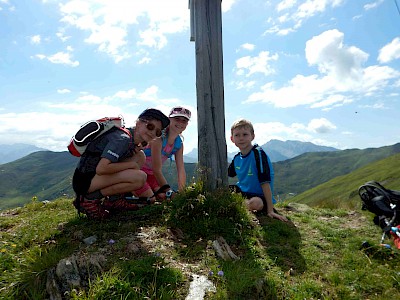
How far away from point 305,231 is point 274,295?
2809mm

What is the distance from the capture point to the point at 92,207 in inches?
210

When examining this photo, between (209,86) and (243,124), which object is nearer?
(209,86)

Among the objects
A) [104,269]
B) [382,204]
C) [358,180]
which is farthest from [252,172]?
[358,180]

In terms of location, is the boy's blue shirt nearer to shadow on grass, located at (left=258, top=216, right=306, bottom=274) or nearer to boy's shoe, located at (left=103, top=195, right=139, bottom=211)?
shadow on grass, located at (left=258, top=216, right=306, bottom=274)

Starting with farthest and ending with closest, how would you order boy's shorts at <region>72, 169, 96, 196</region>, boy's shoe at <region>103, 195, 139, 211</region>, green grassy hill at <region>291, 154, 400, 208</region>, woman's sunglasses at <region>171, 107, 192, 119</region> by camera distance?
green grassy hill at <region>291, 154, 400, 208</region> < woman's sunglasses at <region>171, 107, 192, 119</region> < boy's shoe at <region>103, 195, 139, 211</region> < boy's shorts at <region>72, 169, 96, 196</region>

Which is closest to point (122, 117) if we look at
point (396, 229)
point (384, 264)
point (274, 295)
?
point (274, 295)

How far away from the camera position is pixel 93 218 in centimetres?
543

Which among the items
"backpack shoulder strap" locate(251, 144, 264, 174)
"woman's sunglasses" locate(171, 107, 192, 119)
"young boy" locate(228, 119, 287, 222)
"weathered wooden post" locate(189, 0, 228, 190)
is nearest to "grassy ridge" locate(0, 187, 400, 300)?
"young boy" locate(228, 119, 287, 222)

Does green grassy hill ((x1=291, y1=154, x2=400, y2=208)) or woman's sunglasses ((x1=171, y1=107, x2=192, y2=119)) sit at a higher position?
woman's sunglasses ((x1=171, y1=107, x2=192, y2=119))

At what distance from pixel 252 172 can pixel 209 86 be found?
8.00 feet

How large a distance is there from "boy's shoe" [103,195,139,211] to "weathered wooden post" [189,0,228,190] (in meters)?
1.61

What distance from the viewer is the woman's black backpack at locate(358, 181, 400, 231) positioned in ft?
19.3

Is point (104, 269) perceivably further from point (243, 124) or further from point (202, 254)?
point (243, 124)

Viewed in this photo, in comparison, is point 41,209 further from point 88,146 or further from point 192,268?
point 192,268
